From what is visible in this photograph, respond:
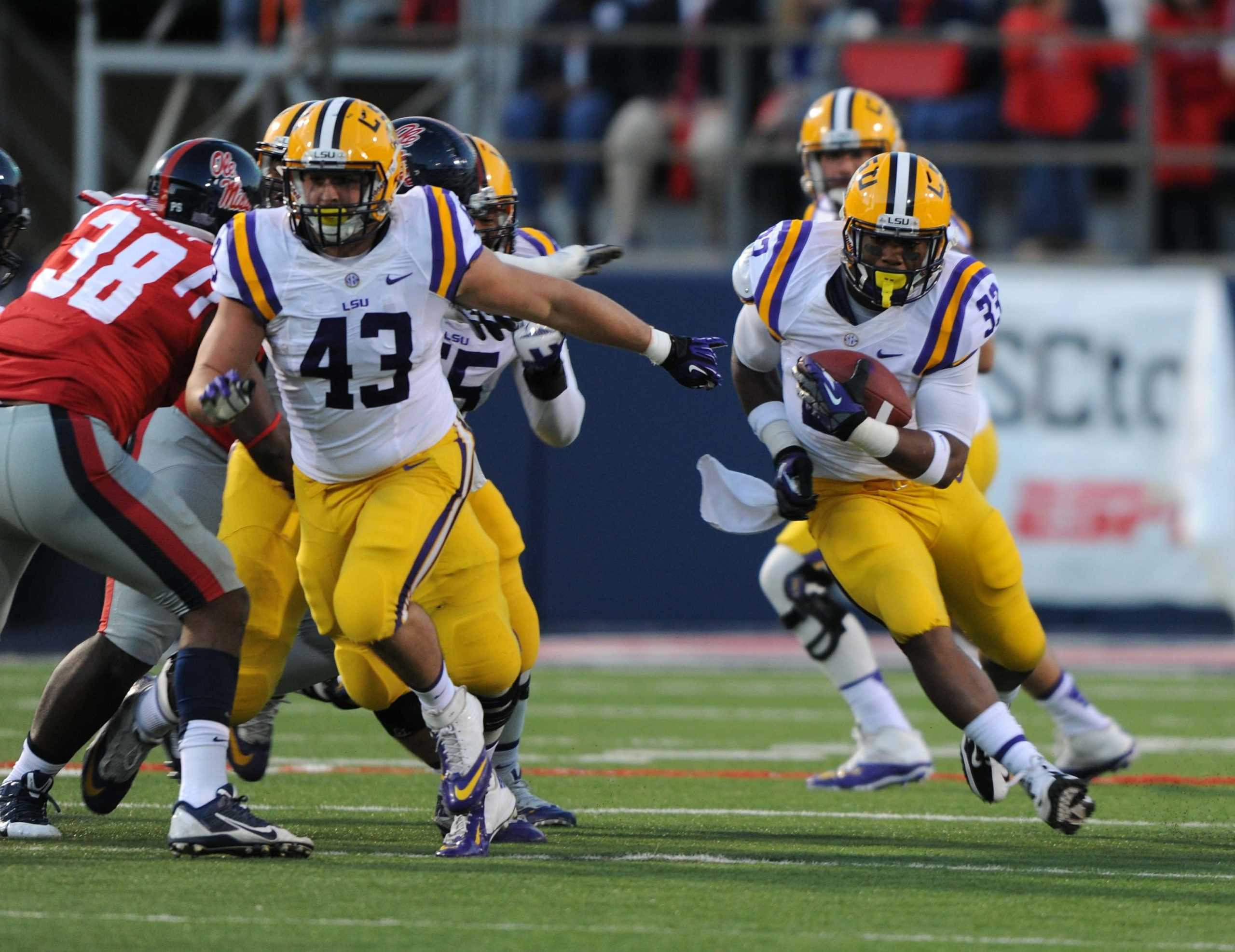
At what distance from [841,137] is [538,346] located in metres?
2.02

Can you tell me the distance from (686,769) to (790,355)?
1.67 meters

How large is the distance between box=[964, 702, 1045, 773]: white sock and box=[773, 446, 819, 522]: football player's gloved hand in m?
0.67

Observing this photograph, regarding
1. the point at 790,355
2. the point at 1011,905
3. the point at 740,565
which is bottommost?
the point at 740,565

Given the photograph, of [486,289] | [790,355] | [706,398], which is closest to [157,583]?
[486,289]

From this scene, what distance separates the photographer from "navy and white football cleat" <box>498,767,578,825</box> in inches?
201

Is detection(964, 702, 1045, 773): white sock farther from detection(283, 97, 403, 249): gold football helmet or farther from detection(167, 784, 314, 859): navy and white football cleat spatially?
detection(283, 97, 403, 249): gold football helmet

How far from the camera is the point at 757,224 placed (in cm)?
1070

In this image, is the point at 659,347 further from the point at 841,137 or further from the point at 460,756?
the point at 841,137

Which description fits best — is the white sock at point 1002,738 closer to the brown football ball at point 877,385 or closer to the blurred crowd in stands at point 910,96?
the brown football ball at point 877,385

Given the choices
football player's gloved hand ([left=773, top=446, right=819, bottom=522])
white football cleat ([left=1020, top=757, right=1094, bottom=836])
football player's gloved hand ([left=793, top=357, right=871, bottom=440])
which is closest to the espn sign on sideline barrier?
football player's gloved hand ([left=773, top=446, right=819, bottom=522])

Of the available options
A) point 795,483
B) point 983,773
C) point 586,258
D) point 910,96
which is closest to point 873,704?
point 983,773

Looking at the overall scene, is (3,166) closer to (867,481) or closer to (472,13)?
(867,481)

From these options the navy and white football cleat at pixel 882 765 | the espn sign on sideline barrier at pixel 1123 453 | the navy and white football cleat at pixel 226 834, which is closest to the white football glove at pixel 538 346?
the navy and white football cleat at pixel 226 834

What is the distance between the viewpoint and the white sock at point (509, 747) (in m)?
5.18
